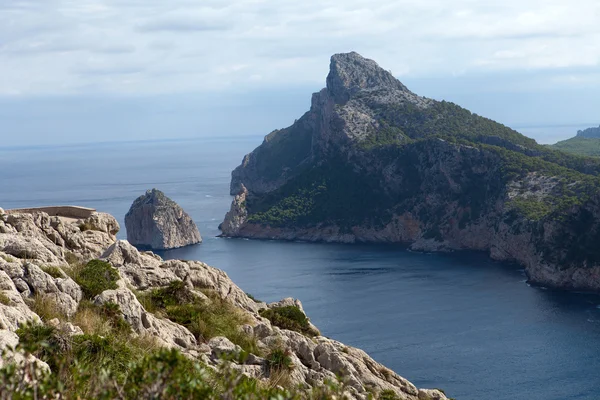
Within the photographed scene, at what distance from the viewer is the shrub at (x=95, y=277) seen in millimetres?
19734

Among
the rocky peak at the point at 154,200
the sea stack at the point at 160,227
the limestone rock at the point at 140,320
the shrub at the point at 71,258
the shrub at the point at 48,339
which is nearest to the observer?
the shrub at the point at 48,339

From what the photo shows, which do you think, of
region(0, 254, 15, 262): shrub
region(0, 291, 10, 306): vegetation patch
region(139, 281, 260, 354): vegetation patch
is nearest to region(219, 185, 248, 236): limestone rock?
region(139, 281, 260, 354): vegetation patch

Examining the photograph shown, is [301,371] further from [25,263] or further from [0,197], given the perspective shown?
[0,197]

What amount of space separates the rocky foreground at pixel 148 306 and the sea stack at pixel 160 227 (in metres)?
107

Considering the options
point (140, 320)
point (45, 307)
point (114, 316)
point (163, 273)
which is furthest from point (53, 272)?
point (163, 273)

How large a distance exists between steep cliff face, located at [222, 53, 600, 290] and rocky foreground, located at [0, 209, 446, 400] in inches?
3038

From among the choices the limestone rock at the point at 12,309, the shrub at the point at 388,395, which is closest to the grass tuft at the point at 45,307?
the limestone rock at the point at 12,309

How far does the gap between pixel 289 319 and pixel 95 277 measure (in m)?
8.92

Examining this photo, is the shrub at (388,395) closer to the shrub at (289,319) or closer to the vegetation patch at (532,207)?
the shrub at (289,319)

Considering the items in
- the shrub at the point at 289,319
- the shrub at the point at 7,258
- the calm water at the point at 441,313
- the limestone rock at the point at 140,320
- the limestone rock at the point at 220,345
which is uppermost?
the shrub at the point at 7,258

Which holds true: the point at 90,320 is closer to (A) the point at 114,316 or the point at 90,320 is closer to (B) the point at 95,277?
(A) the point at 114,316

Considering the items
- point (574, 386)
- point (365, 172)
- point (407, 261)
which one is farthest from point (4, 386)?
point (365, 172)

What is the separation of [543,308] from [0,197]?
6190 inches

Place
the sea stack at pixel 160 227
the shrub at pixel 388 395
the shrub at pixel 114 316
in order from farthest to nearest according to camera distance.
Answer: the sea stack at pixel 160 227
the shrub at pixel 388 395
the shrub at pixel 114 316
